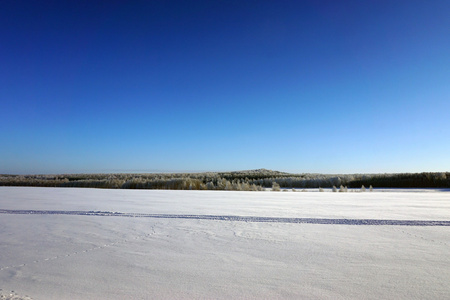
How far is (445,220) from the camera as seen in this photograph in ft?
11.0

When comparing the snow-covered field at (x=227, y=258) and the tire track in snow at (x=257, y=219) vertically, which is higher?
the tire track in snow at (x=257, y=219)

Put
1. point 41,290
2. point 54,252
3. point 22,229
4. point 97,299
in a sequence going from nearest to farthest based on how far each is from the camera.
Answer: point 97,299 → point 41,290 → point 54,252 → point 22,229

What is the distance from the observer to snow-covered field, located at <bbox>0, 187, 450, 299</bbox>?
5.07 ft

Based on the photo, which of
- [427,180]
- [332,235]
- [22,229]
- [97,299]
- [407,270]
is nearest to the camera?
[97,299]

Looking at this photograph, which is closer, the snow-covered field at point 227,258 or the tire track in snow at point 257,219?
the snow-covered field at point 227,258

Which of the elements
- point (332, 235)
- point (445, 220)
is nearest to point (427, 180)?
point (445, 220)

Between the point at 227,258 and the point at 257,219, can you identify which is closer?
the point at 227,258

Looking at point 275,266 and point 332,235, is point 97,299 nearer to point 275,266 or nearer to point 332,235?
point 275,266

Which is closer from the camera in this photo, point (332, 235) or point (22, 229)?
point (332, 235)

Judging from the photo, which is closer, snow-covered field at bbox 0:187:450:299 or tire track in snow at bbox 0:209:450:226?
snow-covered field at bbox 0:187:450:299

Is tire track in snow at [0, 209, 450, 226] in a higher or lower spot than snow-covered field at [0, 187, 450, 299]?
higher

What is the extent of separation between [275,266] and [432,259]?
977mm

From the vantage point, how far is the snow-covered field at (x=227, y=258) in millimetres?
1544

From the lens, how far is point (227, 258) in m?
2.06
